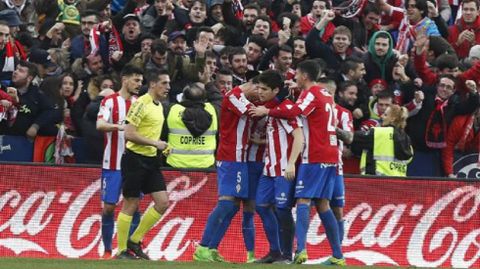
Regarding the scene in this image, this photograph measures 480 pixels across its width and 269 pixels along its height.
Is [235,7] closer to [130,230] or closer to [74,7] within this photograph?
[74,7]

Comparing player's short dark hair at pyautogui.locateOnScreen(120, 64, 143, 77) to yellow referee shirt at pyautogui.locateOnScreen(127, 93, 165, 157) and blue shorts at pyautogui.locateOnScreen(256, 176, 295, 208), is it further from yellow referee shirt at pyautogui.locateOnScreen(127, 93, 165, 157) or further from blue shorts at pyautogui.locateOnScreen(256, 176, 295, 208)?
blue shorts at pyautogui.locateOnScreen(256, 176, 295, 208)

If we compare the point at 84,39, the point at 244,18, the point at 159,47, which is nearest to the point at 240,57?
the point at 159,47

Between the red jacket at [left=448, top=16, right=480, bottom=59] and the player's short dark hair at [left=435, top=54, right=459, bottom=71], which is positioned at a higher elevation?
the red jacket at [left=448, top=16, right=480, bottom=59]

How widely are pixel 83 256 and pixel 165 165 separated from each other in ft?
5.43

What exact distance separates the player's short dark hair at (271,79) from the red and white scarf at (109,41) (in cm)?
458

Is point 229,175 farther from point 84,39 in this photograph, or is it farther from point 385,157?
point 84,39

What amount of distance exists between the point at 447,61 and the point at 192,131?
4.37 meters

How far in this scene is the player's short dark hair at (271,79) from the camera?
16688mm

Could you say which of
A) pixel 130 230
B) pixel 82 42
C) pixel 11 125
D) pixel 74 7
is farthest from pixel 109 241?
pixel 74 7

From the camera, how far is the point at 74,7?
22.8 metres

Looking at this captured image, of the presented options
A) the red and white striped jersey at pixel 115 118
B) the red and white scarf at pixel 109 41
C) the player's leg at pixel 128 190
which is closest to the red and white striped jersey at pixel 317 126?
the player's leg at pixel 128 190

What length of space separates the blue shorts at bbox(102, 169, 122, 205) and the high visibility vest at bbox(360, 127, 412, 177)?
3.62m

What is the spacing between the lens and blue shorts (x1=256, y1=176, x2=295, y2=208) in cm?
1653

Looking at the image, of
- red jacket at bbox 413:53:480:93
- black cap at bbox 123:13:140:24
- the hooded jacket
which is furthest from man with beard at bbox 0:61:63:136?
red jacket at bbox 413:53:480:93
